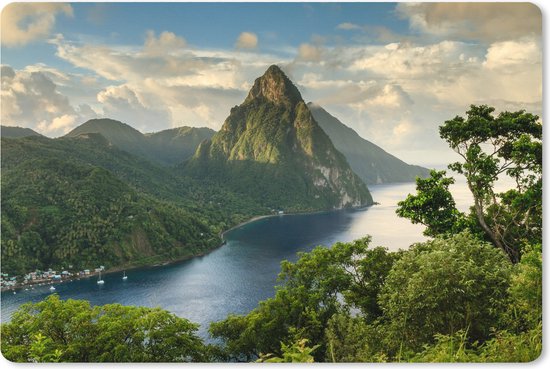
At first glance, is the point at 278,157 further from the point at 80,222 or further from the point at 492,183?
the point at 492,183

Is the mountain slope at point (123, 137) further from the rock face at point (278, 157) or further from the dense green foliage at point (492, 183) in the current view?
the dense green foliage at point (492, 183)

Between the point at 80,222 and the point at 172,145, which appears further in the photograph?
the point at 172,145


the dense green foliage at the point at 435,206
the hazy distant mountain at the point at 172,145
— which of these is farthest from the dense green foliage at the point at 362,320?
the hazy distant mountain at the point at 172,145

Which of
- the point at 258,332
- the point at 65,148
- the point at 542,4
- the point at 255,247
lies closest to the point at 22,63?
the point at 258,332

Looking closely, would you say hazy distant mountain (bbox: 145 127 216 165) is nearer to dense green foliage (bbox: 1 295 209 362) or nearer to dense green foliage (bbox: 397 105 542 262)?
dense green foliage (bbox: 1 295 209 362)

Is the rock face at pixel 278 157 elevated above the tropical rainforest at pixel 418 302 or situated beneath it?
elevated above

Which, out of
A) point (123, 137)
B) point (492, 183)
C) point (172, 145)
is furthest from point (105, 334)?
point (172, 145)

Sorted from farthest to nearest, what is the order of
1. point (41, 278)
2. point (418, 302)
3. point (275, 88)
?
1. point (275, 88)
2. point (41, 278)
3. point (418, 302)

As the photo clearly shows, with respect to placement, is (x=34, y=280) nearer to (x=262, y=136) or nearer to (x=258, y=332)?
(x=258, y=332)
